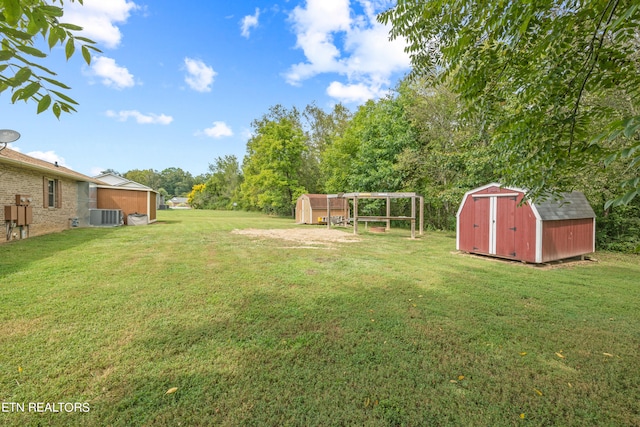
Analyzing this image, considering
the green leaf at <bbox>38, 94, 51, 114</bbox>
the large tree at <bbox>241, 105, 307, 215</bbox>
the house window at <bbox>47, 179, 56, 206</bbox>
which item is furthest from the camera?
the large tree at <bbox>241, 105, 307, 215</bbox>

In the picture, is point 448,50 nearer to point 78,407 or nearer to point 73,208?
point 78,407

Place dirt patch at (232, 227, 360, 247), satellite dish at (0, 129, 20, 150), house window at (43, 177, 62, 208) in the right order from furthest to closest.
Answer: house window at (43, 177, 62, 208) → dirt patch at (232, 227, 360, 247) → satellite dish at (0, 129, 20, 150)

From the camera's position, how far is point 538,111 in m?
2.92

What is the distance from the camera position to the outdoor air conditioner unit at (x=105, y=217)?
54.9 ft

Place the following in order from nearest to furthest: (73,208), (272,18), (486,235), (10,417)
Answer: (10,417)
(486,235)
(272,18)
(73,208)

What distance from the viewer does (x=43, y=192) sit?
12.3 meters

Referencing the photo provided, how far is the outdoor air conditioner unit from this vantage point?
54.9 feet

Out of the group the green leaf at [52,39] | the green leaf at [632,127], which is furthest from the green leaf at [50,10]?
the green leaf at [632,127]

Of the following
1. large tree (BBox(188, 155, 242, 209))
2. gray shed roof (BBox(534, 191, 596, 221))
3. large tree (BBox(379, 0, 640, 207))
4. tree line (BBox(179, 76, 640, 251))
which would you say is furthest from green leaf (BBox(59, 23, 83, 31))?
large tree (BBox(188, 155, 242, 209))

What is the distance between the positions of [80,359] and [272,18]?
13006 millimetres

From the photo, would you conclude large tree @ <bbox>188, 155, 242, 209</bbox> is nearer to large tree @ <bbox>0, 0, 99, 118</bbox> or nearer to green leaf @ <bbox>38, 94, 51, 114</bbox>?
large tree @ <bbox>0, 0, 99, 118</bbox>

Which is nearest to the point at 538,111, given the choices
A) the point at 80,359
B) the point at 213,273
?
the point at 80,359

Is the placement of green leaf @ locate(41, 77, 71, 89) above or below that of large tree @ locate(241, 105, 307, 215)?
below

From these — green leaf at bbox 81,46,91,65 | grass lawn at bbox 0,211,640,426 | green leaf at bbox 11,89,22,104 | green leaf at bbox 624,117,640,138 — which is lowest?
grass lawn at bbox 0,211,640,426
